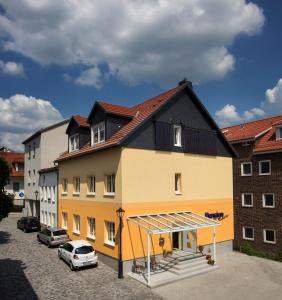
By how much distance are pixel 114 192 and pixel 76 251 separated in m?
4.37

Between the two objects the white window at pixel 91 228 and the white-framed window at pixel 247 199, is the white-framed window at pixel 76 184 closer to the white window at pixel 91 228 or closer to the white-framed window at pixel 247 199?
the white window at pixel 91 228

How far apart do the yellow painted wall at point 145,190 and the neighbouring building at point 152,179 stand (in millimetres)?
63

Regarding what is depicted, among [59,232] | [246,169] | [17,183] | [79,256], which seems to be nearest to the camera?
[79,256]

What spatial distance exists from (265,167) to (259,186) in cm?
188

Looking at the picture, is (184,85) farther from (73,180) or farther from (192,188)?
(73,180)

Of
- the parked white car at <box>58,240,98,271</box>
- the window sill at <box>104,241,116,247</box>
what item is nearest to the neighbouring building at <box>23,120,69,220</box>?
the parked white car at <box>58,240,98,271</box>

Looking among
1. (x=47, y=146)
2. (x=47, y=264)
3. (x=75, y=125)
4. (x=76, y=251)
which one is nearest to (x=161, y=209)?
(x=76, y=251)

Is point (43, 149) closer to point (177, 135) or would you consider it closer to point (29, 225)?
point (29, 225)

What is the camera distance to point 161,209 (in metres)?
21.2

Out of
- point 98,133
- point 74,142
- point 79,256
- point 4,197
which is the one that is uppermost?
point 98,133

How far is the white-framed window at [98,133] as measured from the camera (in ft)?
75.7

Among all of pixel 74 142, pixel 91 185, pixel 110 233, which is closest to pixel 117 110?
pixel 91 185

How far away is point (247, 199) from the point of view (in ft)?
100

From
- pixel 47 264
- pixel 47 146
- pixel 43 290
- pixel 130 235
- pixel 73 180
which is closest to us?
pixel 43 290
